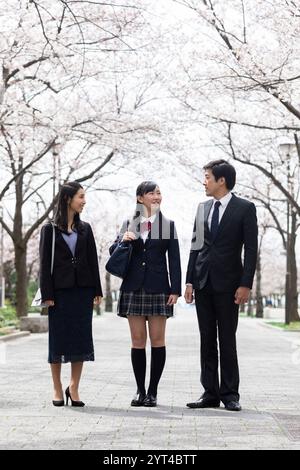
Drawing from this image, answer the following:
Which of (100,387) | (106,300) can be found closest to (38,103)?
(100,387)

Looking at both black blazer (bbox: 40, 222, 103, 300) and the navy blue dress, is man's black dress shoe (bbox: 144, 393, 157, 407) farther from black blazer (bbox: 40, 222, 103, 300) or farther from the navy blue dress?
black blazer (bbox: 40, 222, 103, 300)

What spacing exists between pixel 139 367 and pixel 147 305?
0.57 meters

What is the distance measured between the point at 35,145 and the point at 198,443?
72.3ft

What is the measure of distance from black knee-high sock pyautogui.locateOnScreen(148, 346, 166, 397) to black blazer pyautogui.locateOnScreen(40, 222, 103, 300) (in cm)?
70

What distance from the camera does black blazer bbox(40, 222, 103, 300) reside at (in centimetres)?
750

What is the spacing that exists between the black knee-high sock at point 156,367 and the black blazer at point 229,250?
0.66m

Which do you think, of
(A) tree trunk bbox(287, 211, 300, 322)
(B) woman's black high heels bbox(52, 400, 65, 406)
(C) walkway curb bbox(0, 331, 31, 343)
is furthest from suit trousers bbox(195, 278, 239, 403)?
(A) tree trunk bbox(287, 211, 300, 322)

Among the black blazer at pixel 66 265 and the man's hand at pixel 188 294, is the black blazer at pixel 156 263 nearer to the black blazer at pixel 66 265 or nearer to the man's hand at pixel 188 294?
the man's hand at pixel 188 294

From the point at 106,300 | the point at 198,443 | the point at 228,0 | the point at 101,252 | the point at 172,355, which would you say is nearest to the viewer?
the point at 198,443

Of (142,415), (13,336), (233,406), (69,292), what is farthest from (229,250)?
(13,336)

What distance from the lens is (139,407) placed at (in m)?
7.50

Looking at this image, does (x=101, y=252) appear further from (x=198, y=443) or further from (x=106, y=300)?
(x=198, y=443)

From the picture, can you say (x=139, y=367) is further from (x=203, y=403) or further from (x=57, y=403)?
(x=57, y=403)

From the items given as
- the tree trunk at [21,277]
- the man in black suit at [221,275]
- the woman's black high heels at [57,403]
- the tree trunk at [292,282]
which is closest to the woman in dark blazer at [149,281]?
the man in black suit at [221,275]
